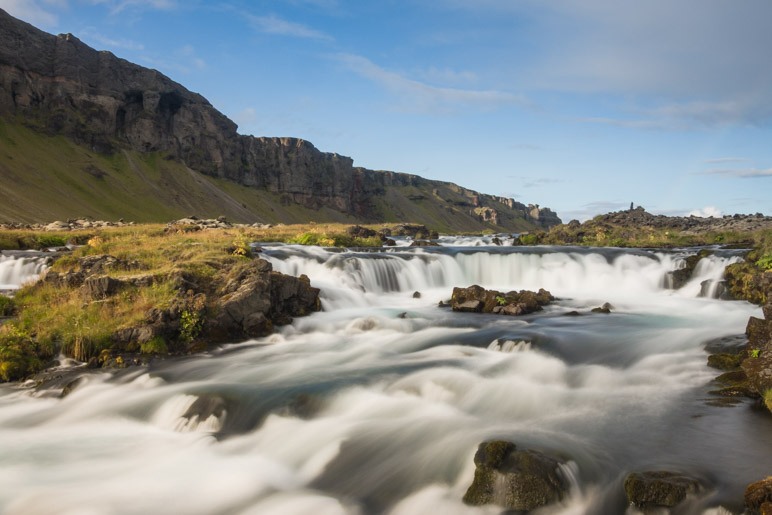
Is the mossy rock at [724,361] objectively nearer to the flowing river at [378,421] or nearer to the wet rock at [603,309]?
the flowing river at [378,421]

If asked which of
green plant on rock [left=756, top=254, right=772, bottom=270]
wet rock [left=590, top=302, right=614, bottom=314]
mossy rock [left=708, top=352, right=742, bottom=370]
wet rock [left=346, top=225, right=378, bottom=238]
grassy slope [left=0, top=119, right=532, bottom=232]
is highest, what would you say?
grassy slope [left=0, top=119, right=532, bottom=232]

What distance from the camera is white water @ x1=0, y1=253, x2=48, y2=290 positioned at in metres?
21.6

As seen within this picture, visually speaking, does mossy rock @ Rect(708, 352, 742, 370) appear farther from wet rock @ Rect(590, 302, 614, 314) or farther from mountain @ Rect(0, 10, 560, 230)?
mountain @ Rect(0, 10, 560, 230)

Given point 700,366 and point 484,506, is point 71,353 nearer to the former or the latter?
point 484,506

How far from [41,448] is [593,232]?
4604cm

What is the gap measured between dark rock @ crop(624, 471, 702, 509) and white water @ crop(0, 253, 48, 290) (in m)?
23.1

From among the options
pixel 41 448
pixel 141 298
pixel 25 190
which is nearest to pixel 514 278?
pixel 141 298

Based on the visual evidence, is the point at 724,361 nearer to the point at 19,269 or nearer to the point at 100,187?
the point at 19,269

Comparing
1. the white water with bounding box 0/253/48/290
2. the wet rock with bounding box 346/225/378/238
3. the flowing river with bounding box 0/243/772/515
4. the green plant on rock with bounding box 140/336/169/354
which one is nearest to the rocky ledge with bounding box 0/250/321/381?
the green plant on rock with bounding box 140/336/169/354

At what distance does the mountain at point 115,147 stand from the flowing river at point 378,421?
6501 cm

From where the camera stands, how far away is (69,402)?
35.2ft

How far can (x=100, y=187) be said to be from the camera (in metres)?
102

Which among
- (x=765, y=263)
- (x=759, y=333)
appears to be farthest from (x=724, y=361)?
(x=765, y=263)

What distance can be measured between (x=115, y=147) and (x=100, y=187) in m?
22.2
